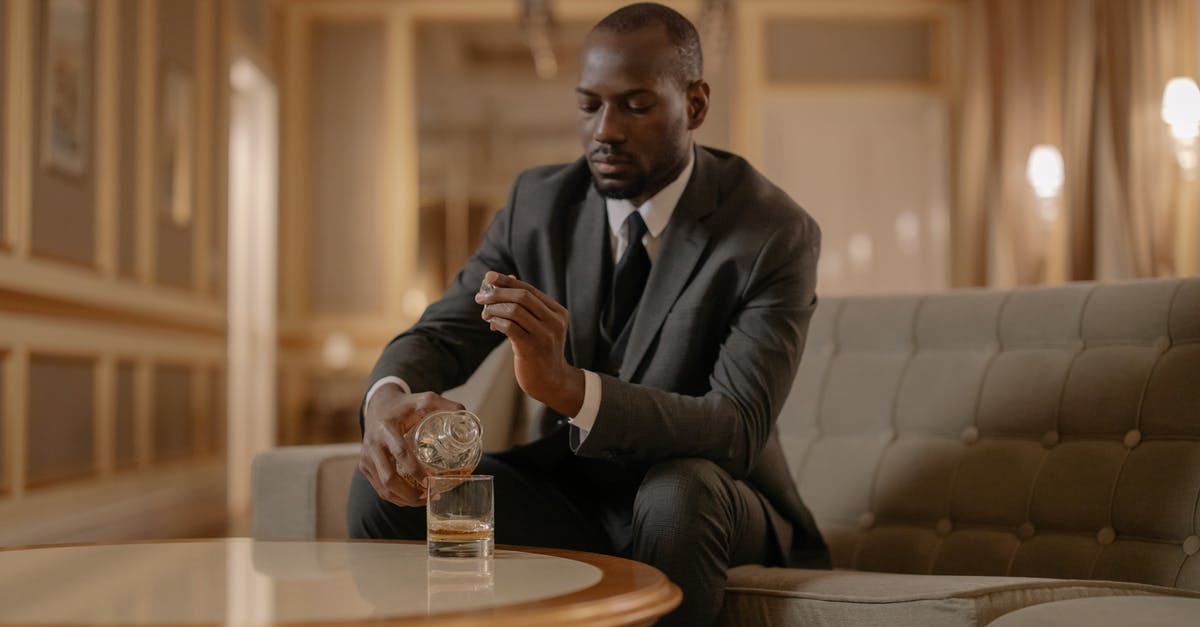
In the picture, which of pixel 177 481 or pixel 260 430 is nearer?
pixel 177 481

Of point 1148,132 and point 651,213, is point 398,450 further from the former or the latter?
point 1148,132

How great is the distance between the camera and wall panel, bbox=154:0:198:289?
5410 millimetres

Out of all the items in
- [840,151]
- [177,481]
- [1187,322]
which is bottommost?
[177,481]

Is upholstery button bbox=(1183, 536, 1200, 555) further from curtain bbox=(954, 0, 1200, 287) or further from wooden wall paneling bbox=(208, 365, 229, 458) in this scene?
wooden wall paneling bbox=(208, 365, 229, 458)

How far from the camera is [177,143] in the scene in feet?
18.4

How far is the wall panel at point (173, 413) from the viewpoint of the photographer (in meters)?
5.48

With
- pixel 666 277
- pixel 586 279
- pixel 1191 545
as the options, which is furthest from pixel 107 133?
pixel 1191 545

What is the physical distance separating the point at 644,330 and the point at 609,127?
0.28 m

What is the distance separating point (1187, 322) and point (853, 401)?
54cm

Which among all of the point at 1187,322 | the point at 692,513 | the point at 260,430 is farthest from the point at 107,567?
the point at 260,430

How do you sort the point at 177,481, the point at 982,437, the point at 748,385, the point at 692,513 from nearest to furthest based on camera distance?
A: the point at 692,513
the point at 748,385
the point at 982,437
the point at 177,481

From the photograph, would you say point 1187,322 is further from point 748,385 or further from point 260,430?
point 260,430

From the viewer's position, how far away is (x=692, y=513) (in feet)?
4.81

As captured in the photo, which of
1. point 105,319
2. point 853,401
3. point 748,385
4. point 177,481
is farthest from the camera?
point 177,481
